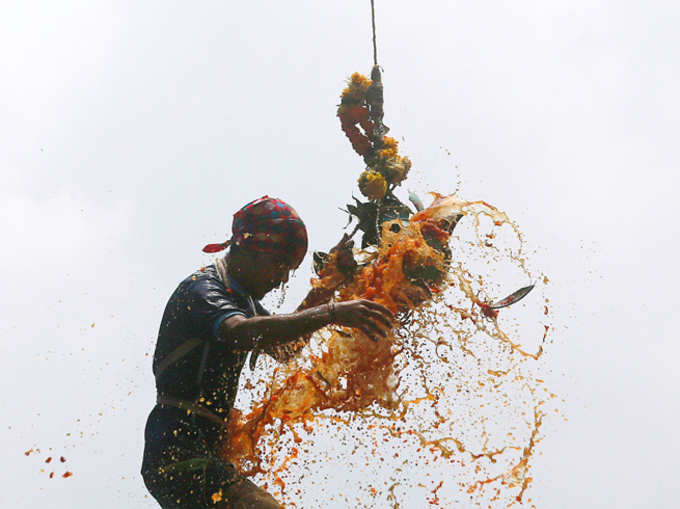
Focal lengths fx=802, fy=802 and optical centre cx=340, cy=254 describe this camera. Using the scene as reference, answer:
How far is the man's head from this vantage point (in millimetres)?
5188

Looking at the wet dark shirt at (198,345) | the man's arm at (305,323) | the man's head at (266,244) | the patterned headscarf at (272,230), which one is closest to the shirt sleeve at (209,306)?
the wet dark shirt at (198,345)

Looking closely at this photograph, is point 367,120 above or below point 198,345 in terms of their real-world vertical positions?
above

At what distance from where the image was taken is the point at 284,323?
4523 millimetres

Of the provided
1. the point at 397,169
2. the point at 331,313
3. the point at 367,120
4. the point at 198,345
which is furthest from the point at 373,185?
the point at 198,345

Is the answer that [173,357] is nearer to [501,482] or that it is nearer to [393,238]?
[393,238]

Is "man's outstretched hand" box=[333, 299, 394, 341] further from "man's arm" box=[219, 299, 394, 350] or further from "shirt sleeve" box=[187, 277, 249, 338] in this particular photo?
"shirt sleeve" box=[187, 277, 249, 338]

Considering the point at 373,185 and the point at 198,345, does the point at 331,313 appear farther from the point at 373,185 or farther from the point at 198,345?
the point at 373,185

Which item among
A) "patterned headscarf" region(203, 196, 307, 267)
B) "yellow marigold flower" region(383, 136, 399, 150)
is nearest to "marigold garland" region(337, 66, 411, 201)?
"yellow marigold flower" region(383, 136, 399, 150)

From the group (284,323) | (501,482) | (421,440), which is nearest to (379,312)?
(284,323)

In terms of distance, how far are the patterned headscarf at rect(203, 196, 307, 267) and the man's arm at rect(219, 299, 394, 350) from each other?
75 cm

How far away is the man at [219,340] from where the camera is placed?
4523 millimetres

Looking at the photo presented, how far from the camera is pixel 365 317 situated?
174 inches

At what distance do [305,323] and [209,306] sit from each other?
65 centimetres

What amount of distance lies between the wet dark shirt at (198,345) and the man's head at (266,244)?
0.19 m
